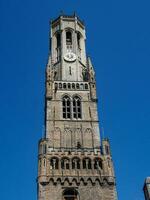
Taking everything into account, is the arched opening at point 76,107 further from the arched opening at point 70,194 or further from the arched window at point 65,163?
the arched opening at point 70,194

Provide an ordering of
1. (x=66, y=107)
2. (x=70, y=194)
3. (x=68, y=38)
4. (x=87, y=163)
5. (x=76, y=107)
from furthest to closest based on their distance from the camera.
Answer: (x=68, y=38)
(x=76, y=107)
(x=66, y=107)
(x=87, y=163)
(x=70, y=194)

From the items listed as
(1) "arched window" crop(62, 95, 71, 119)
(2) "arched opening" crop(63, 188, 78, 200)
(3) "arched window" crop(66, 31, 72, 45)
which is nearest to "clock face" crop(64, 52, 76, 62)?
(3) "arched window" crop(66, 31, 72, 45)

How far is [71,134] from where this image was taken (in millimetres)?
66250

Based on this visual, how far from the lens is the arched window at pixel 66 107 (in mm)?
69875

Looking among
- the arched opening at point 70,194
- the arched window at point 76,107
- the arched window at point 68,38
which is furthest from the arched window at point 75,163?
the arched window at point 68,38

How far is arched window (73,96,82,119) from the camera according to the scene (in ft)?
230

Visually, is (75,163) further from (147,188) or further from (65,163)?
(147,188)

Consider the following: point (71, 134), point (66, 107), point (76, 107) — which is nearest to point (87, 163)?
point (71, 134)

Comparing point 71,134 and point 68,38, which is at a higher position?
point 68,38

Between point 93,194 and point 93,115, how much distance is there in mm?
16686

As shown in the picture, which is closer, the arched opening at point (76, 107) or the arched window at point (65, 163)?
the arched window at point (65, 163)

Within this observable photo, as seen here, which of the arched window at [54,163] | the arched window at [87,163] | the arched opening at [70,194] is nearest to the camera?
the arched opening at [70,194]

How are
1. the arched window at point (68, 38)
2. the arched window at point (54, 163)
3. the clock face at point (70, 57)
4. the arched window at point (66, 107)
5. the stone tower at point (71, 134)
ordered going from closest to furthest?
the stone tower at point (71, 134), the arched window at point (54, 163), the arched window at point (66, 107), the clock face at point (70, 57), the arched window at point (68, 38)

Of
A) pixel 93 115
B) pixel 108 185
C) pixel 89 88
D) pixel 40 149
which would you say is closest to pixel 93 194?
pixel 108 185
